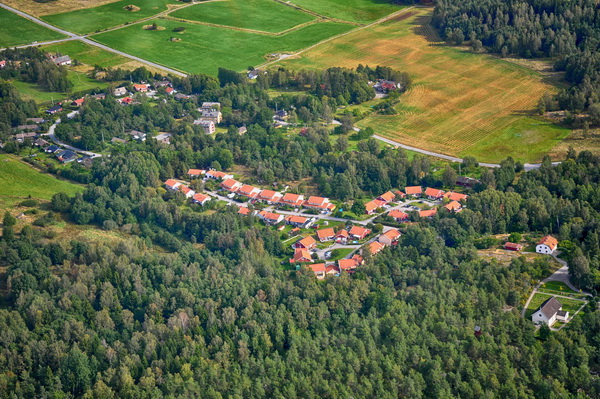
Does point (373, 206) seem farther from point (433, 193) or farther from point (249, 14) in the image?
point (249, 14)

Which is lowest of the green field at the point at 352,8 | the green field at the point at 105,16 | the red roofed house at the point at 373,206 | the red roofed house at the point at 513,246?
the red roofed house at the point at 373,206

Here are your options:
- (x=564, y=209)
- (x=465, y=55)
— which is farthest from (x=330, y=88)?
(x=564, y=209)

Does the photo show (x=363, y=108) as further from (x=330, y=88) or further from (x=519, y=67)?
(x=519, y=67)

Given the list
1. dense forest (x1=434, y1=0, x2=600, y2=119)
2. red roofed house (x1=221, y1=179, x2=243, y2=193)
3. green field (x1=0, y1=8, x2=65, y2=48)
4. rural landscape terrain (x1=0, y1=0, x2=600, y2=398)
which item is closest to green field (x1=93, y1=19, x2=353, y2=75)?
rural landscape terrain (x1=0, y1=0, x2=600, y2=398)

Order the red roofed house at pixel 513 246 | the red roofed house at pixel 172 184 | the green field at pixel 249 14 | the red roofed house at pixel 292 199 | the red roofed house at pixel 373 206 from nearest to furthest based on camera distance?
1. the red roofed house at pixel 513 246
2. the red roofed house at pixel 373 206
3. the red roofed house at pixel 292 199
4. the red roofed house at pixel 172 184
5. the green field at pixel 249 14

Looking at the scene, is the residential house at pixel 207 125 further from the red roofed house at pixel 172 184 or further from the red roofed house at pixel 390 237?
the red roofed house at pixel 390 237

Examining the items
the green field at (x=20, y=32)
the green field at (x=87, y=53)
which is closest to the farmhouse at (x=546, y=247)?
the green field at (x=87, y=53)

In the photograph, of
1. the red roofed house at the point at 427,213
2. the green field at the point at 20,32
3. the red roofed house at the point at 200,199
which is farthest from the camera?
the green field at the point at 20,32

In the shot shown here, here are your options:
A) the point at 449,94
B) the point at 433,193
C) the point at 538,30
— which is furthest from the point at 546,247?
the point at 538,30
